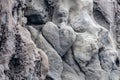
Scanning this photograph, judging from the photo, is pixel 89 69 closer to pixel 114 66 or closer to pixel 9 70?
pixel 114 66

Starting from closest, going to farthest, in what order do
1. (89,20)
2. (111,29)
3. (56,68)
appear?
(56,68) → (89,20) → (111,29)

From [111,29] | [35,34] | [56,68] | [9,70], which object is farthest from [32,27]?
[111,29]

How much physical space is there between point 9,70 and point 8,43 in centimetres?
75

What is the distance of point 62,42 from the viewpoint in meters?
12.5

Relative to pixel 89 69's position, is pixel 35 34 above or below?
above

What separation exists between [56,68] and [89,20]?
2.84 meters

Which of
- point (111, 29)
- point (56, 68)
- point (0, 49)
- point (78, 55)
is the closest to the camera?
point (0, 49)

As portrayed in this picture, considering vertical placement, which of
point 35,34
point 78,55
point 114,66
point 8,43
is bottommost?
point 114,66

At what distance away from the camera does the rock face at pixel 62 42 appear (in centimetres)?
991

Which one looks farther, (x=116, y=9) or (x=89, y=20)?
(x=116, y=9)

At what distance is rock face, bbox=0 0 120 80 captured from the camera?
991 cm

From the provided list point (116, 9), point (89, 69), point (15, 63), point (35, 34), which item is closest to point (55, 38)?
point (35, 34)

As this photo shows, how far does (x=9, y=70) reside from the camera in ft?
30.6

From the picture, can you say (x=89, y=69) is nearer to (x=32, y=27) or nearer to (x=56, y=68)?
(x=56, y=68)
